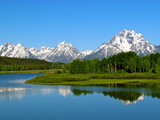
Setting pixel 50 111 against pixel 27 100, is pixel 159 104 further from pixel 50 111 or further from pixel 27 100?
pixel 27 100

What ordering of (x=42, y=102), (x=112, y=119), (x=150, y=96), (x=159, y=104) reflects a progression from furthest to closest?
(x=150, y=96), (x=42, y=102), (x=159, y=104), (x=112, y=119)

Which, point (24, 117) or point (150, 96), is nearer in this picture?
point (24, 117)

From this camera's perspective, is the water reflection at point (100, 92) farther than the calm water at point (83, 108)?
Yes

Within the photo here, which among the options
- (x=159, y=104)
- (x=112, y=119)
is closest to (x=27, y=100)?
(x=112, y=119)

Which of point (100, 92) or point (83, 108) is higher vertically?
point (100, 92)

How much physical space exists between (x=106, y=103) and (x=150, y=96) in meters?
16.3

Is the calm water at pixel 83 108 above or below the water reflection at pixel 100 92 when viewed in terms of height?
below

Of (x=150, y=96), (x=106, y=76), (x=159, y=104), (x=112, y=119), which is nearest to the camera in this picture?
(x=112, y=119)

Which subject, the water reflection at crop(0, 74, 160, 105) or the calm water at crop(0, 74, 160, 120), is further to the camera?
the water reflection at crop(0, 74, 160, 105)

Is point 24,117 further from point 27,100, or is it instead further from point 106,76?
point 106,76

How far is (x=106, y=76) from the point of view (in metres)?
138

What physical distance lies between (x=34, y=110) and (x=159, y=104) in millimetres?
29613

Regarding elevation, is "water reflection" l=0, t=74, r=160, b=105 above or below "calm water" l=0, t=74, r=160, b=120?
above

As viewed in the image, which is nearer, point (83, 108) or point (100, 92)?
point (83, 108)
